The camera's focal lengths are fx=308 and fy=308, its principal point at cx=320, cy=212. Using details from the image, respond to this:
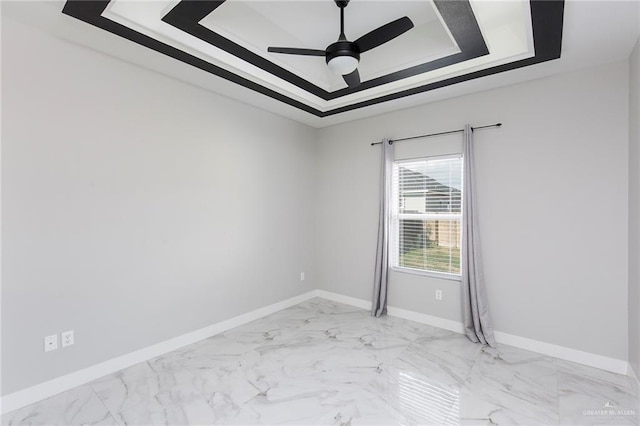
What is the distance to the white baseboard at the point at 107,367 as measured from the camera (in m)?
2.19

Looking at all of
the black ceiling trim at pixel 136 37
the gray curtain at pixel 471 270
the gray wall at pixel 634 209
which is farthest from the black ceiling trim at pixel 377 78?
the gray wall at pixel 634 209

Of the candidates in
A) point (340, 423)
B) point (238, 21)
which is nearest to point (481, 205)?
point (340, 423)

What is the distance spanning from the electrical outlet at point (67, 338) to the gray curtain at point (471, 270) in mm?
3685

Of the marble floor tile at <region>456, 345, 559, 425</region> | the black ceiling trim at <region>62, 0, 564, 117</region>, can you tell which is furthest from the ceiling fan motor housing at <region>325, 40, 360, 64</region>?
the marble floor tile at <region>456, 345, 559, 425</region>

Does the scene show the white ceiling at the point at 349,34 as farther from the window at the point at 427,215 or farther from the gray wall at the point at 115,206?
the window at the point at 427,215

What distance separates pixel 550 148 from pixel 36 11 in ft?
14.1

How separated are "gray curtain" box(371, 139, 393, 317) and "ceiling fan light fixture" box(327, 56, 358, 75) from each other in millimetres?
1820

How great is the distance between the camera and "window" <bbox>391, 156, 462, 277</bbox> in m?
3.63

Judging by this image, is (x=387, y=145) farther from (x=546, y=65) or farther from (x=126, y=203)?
(x=126, y=203)

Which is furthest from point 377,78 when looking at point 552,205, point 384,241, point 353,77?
point 552,205

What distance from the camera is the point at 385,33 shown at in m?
2.08

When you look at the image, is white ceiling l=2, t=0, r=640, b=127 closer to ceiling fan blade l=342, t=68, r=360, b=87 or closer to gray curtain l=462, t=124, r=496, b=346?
ceiling fan blade l=342, t=68, r=360, b=87

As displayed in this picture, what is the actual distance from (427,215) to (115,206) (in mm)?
3329

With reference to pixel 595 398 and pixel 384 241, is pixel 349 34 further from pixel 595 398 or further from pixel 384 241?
pixel 595 398
